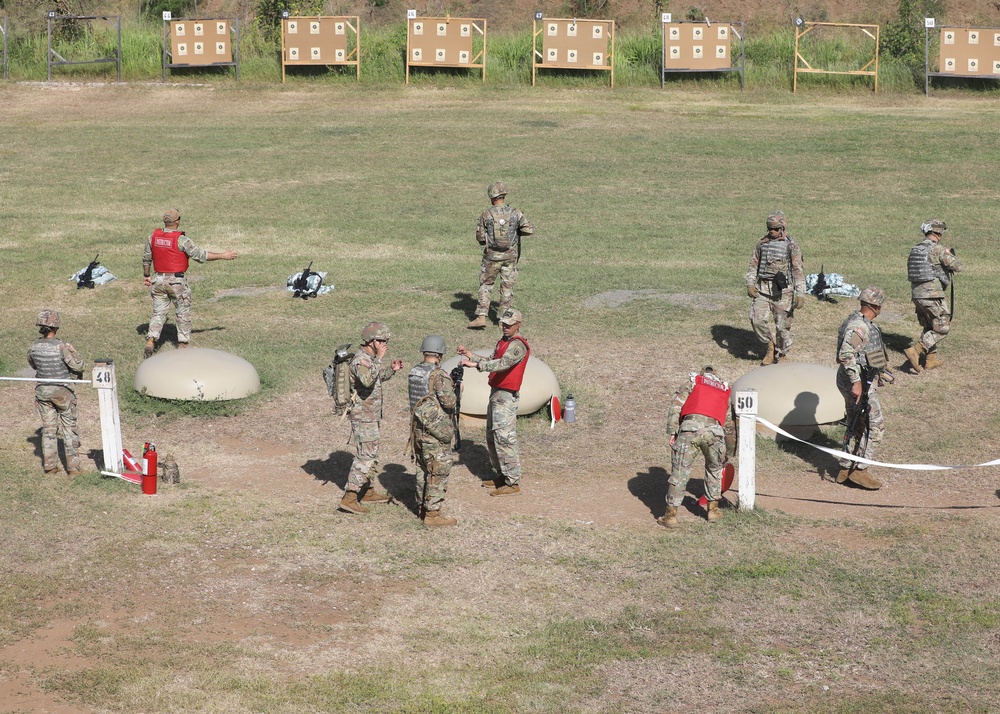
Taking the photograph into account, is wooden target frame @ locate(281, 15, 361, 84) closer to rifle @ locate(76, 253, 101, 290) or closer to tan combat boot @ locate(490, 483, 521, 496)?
rifle @ locate(76, 253, 101, 290)

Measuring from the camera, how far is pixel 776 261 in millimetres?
17000

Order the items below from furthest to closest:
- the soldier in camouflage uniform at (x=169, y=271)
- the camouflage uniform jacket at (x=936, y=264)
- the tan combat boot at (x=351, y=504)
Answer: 1. the soldier in camouflage uniform at (x=169, y=271)
2. the camouflage uniform jacket at (x=936, y=264)
3. the tan combat boot at (x=351, y=504)

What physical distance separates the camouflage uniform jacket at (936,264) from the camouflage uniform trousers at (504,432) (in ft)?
24.2

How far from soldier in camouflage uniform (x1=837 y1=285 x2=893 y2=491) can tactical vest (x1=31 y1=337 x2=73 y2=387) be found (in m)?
8.85

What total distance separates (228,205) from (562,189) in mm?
8044

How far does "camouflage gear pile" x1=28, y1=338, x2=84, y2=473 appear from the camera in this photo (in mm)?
13203

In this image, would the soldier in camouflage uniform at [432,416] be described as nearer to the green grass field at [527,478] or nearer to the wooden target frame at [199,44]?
the green grass field at [527,478]

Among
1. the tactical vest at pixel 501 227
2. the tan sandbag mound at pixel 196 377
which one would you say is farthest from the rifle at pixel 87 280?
the tactical vest at pixel 501 227

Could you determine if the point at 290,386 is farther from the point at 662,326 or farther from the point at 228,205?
the point at 228,205

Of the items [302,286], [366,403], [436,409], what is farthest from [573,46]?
[436,409]

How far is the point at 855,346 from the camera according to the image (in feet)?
42.6

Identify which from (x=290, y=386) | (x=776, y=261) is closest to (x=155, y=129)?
(x=290, y=386)

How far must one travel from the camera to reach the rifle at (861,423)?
43.4 ft

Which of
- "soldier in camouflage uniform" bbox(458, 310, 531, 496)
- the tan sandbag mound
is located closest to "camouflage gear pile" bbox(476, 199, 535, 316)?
the tan sandbag mound
